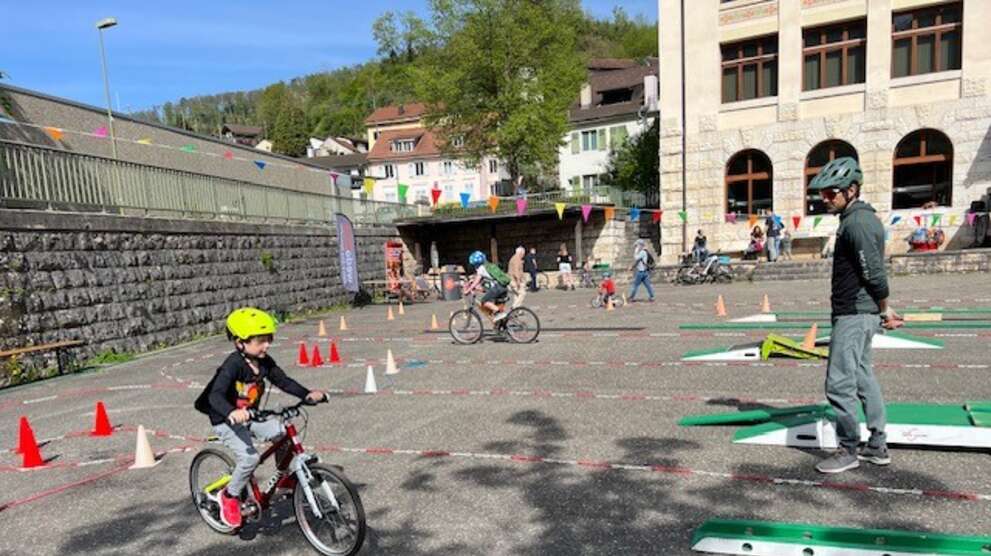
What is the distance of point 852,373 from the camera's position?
4.29 m

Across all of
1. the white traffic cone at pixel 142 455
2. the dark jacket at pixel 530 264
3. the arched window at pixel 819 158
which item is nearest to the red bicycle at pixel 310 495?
the white traffic cone at pixel 142 455

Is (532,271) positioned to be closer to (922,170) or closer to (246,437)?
(922,170)

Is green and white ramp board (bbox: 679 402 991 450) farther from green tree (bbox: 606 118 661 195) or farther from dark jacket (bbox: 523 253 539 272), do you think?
green tree (bbox: 606 118 661 195)

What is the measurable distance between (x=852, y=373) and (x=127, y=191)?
14.3 meters

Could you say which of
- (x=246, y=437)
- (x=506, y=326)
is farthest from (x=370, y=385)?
(x=246, y=437)

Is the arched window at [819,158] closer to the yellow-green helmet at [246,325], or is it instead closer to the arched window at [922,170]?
the arched window at [922,170]

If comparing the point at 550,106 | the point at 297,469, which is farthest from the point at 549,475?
the point at 550,106

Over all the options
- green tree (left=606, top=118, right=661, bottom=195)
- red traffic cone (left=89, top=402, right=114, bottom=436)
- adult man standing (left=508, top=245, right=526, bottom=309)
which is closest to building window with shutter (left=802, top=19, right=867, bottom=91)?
green tree (left=606, top=118, right=661, bottom=195)

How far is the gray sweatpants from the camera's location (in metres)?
4.25

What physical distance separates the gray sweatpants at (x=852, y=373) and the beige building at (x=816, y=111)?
75.5 ft

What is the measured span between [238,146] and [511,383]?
1995 centimetres

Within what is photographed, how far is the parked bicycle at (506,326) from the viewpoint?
1149 cm

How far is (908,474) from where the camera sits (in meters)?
4.38

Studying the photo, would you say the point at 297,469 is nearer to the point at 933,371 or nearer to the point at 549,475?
the point at 549,475
